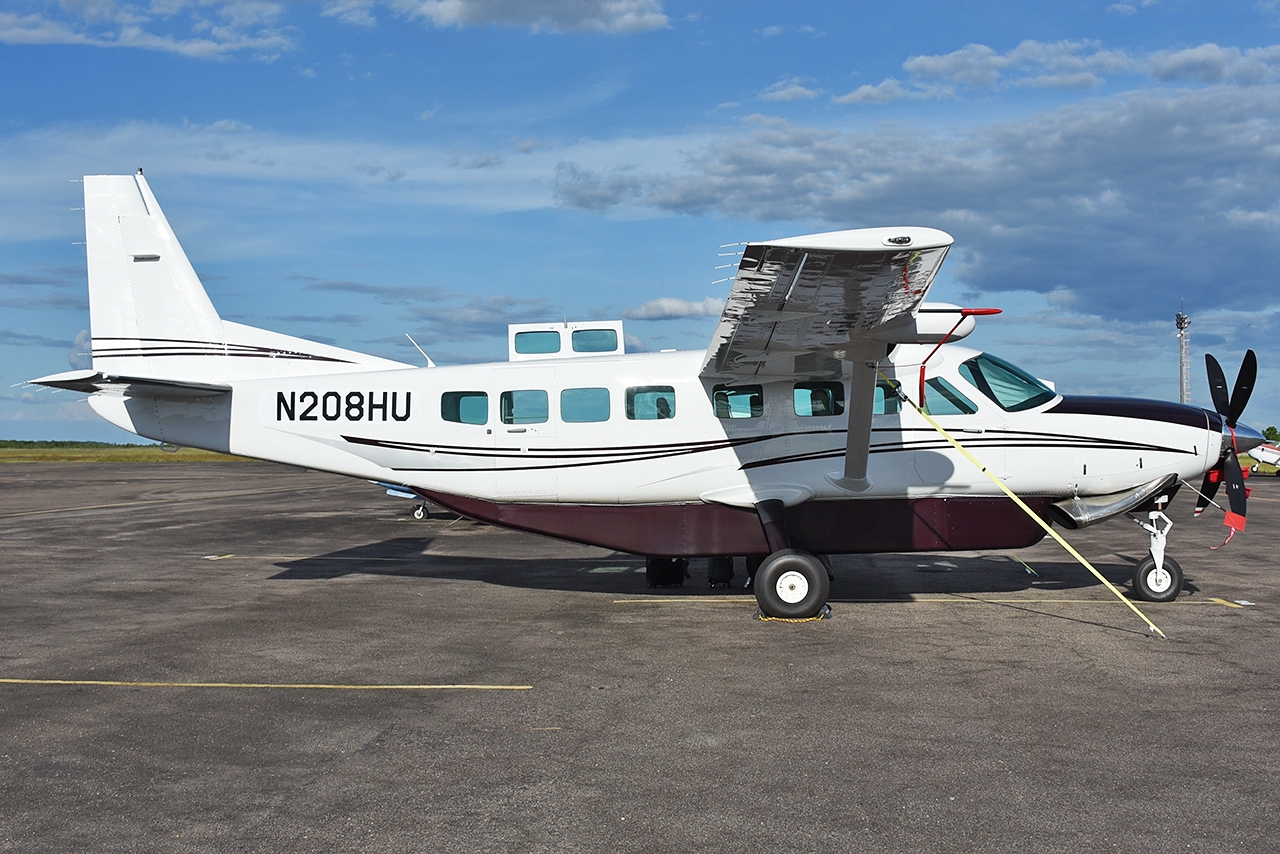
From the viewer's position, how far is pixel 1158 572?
11297mm

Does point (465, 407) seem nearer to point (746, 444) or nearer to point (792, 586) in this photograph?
point (746, 444)

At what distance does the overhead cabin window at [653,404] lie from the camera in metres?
11.4

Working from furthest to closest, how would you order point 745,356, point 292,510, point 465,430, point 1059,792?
point 292,510 < point 465,430 < point 745,356 < point 1059,792

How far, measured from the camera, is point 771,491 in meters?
11.2

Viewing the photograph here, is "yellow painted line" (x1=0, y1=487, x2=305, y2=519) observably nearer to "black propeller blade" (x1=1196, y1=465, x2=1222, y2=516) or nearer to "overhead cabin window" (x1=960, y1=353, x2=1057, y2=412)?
"overhead cabin window" (x1=960, y1=353, x2=1057, y2=412)

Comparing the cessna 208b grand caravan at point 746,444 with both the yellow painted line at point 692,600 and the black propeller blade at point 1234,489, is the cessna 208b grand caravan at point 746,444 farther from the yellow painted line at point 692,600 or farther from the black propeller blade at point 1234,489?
the yellow painted line at point 692,600

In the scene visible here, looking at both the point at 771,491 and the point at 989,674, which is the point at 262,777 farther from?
the point at 771,491

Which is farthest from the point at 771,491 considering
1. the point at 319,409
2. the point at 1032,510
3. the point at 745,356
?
the point at 319,409

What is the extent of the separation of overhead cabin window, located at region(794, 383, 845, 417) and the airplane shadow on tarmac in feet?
7.60

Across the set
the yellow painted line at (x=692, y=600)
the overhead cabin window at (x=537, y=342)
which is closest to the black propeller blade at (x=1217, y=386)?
the yellow painted line at (x=692, y=600)

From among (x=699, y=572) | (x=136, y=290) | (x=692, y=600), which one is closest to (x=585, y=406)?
(x=692, y=600)

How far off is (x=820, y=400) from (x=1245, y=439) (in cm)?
496

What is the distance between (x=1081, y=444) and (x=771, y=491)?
3.60 m

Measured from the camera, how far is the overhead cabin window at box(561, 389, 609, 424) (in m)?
11.5
